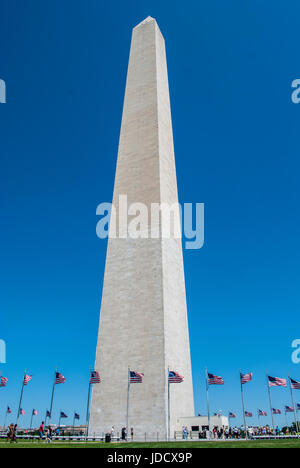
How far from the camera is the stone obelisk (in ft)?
84.1

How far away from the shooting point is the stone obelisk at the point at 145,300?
84.1ft

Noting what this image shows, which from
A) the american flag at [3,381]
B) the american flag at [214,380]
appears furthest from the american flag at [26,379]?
the american flag at [214,380]

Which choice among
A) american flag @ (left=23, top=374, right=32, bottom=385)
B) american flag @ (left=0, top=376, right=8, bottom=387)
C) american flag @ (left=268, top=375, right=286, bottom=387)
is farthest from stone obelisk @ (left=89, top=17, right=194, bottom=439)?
american flag @ (left=268, top=375, right=286, bottom=387)

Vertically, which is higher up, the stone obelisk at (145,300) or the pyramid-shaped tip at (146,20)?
the pyramid-shaped tip at (146,20)

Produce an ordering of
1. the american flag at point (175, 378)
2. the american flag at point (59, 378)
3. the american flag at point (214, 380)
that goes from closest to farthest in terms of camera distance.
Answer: the american flag at point (175, 378) < the american flag at point (214, 380) < the american flag at point (59, 378)

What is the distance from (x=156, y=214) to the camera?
30438 mm

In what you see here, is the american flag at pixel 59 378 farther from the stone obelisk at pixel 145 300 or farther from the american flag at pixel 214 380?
the american flag at pixel 214 380

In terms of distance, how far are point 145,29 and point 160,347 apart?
107ft

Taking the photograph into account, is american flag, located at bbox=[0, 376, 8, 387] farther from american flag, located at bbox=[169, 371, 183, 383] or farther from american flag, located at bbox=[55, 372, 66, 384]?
american flag, located at bbox=[169, 371, 183, 383]

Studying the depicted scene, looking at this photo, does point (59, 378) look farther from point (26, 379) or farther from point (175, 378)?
point (175, 378)

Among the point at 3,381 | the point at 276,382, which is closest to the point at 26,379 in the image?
the point at 3,381

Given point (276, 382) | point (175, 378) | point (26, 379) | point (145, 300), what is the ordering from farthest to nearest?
point (145, 300), point (26, 379), point (276, 382), point (175, 378)

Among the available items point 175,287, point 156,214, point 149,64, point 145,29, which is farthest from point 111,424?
point 145,29

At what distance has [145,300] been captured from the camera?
28.2 metres
